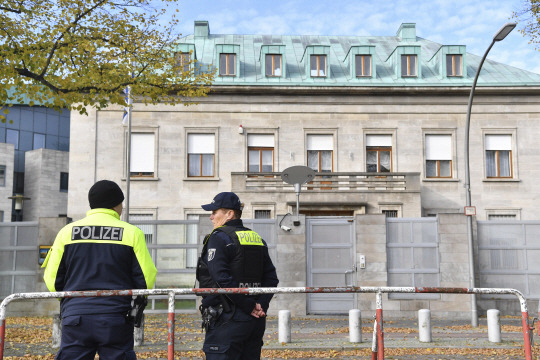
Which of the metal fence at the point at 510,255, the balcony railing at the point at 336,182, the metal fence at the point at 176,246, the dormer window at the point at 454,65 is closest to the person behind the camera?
the metal fence at the point at 510,255

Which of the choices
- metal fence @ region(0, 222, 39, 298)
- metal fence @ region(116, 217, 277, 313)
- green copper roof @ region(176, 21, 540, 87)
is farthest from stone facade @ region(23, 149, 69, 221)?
metal fence @ region(116, 217, 277, 313)

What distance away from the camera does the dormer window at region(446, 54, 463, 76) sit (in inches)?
1194

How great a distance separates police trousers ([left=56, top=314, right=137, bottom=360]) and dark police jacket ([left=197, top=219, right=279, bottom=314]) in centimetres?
84

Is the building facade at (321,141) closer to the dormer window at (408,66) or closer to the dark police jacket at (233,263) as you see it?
the dormer window at (408,66)

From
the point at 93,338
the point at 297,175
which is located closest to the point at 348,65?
the point at 297,175

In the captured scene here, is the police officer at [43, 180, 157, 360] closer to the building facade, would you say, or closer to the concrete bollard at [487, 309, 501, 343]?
the concrete bollard at [487, 309, 501, 343]

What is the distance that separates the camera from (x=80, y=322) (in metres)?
4.82

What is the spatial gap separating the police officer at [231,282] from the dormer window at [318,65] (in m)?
25.2

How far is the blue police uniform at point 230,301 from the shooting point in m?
5.24

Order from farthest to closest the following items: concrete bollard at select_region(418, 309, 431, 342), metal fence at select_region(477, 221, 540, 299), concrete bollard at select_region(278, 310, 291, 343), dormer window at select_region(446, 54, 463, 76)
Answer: dormer window at select_region(446, 54, 463, 76) < metal fence at select_region(477, 221, 540, 299) < concrete bollard at select_region(418, 309, 431, 342) < concrete bollard at select_region(278, 310, 291, 343)

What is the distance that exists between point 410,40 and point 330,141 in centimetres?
895

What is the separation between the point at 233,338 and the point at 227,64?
84.5 feet

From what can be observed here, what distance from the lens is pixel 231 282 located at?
5.41m

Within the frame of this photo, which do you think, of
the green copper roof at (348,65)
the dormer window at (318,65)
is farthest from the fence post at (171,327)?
the dormer window at (318,65)
